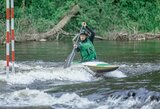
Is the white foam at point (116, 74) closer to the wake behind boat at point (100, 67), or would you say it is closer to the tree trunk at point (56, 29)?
the wake behind boat at point (100, 67)

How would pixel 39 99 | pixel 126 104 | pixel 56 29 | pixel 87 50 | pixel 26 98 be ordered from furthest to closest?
pixel 56 29 → pixel 87 50 → pixel 26 98 → pixel 39 99 → pixel 126 104

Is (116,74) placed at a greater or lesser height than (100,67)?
lesser

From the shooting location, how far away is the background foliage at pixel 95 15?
33.2 m

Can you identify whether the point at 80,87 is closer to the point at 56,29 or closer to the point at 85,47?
the point at 85,47

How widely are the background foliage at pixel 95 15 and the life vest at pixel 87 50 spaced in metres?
15.1

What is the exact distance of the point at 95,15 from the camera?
34.8 m

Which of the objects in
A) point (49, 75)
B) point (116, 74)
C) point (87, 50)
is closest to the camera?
point (49, 75)

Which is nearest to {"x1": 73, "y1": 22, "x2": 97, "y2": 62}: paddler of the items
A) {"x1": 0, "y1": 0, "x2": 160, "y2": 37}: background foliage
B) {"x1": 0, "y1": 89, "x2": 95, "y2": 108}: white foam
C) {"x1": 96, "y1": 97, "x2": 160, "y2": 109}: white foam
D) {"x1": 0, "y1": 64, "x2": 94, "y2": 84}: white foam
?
{"x1": 0, "y1": 64, "x2": 94, "y2": 84}: white foam

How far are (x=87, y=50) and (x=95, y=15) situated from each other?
19107 millimetres

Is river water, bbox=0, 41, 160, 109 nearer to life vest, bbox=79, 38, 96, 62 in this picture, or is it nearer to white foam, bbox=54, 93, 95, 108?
white foam, bbox=54, 93, 95, 108

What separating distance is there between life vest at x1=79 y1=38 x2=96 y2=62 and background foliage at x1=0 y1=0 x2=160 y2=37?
49.7 feet

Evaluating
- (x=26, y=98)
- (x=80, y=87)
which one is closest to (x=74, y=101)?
(x=26, y=98)

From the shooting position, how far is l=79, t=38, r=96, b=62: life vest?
52.2 feet

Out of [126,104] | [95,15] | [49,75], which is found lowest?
[49,75]
